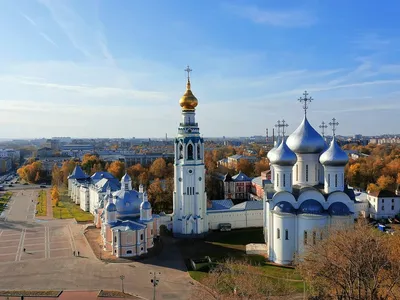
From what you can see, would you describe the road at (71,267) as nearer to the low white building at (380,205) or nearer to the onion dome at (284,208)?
the onion dome at (284,208)

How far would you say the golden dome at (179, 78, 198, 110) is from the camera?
107ft

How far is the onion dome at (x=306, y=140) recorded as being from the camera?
27391 mm

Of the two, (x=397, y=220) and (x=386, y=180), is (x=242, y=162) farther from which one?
(x=397, y=220)

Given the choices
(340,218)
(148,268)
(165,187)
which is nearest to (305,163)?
(340,218)

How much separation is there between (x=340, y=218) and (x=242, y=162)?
44.0 meters

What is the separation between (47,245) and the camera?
99.6 ft

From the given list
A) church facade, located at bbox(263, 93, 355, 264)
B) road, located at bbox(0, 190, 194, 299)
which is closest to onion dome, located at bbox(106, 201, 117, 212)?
road, located at bbox(0, 190, 194, 299)

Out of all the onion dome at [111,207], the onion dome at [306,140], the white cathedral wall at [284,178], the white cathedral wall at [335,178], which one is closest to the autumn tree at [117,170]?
the onion dome at [111,207]

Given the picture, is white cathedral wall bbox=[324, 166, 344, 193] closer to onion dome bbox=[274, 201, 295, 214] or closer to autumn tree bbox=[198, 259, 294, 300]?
onion dome bbox=[274, 201, 295, 214]

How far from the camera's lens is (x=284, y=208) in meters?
A: 24.8

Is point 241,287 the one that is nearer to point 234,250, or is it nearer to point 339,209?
point 339,209

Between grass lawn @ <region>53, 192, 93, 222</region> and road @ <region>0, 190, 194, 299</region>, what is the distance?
16.7 ft

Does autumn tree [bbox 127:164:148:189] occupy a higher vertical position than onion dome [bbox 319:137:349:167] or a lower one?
lower

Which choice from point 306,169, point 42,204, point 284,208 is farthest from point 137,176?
point 284,208
